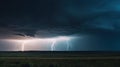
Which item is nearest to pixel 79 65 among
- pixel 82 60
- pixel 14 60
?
pixel 82 60

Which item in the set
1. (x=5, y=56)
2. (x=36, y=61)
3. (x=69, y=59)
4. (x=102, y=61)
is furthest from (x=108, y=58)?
(x=5, y=56)

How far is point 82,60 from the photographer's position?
3569cm

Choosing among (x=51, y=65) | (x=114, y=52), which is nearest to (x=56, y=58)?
(x=51, y=65)

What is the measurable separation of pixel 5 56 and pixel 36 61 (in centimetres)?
304

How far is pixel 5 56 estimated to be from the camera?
36.5 meters

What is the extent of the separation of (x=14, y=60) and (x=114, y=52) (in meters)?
9.79

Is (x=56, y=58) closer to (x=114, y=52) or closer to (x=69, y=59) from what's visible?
(x=69, y=59)

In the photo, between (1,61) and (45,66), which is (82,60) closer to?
(45,66)

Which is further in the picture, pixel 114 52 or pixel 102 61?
pixel 114 52

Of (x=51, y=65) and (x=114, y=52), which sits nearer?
(x=51, y=65)

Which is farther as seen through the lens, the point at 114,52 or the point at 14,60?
the point at 114,52

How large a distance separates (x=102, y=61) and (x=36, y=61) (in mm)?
5724

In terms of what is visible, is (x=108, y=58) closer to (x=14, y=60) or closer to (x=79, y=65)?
(x=79, y=65)

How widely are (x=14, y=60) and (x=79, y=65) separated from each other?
5.65 m
